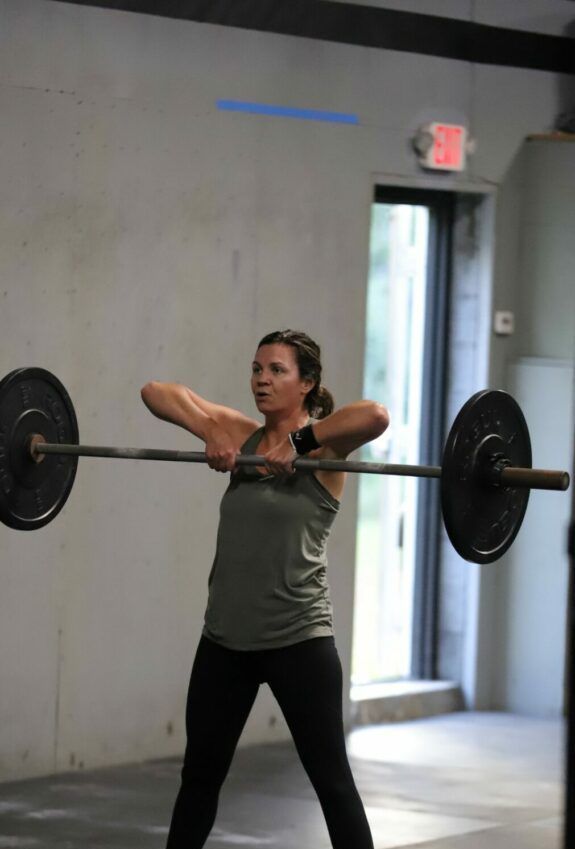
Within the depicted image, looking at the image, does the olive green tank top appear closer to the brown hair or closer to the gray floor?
the brown hair

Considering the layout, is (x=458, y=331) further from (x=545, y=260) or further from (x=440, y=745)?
(x=440, y=745)

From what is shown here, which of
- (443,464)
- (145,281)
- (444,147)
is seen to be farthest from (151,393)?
(444,147)

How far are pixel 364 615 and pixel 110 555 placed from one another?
1.48m

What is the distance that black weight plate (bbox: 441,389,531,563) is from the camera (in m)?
3.19

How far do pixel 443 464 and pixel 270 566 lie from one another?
1.46 feet

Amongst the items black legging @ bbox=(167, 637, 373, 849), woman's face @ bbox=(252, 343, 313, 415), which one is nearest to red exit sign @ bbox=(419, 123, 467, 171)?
woman's face @ bbox=(252, 343, 313, 415)

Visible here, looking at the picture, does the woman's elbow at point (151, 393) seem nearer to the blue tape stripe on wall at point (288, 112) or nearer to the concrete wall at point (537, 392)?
the blue tape stripe on wall at point (288, 112)

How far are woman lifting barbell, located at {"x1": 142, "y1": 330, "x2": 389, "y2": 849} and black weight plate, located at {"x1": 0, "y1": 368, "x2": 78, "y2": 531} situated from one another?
1.75 feet

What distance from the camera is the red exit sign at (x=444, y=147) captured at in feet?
20.1

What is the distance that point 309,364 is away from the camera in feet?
11.6

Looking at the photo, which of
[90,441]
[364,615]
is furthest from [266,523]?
[364,615]

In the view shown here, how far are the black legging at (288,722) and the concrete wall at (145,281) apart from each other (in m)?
1.88

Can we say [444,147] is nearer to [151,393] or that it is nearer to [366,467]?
[151,393]

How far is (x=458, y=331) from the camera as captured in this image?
6.55 meters
